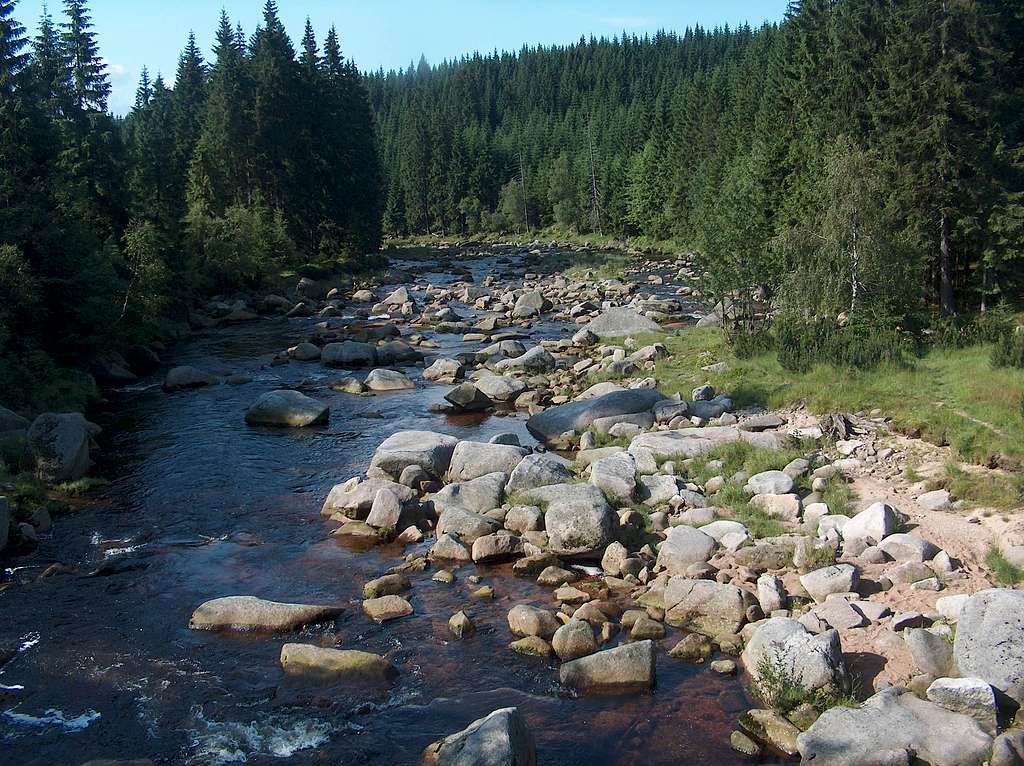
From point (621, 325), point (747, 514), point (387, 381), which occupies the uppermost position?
point (621, 325)

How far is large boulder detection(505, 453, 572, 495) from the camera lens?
1784cm

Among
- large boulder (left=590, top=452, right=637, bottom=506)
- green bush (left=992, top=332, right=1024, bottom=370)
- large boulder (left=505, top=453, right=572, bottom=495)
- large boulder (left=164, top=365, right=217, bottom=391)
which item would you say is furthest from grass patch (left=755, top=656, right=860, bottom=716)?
large boulder (left=164, top=365, right=217, bottom=391)

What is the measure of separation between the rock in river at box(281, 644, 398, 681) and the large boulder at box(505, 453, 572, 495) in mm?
6393

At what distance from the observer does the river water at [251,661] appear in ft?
33.8

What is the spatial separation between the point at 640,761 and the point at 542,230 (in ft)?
354

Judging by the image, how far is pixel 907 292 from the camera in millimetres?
25422

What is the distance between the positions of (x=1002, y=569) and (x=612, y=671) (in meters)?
6.13

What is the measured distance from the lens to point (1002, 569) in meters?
12.2

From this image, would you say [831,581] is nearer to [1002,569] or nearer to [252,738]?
[1002,569]

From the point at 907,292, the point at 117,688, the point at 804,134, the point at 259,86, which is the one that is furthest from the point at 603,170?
the point at 117,688

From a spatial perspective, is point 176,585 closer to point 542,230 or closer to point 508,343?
point 508,343

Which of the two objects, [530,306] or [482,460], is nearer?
[482,460]

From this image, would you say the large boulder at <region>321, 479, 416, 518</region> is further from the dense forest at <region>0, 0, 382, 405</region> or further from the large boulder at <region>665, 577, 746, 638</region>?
the dense forest at <region>0, 0, 382, 405</region>

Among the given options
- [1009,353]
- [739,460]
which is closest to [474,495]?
[739,460]
